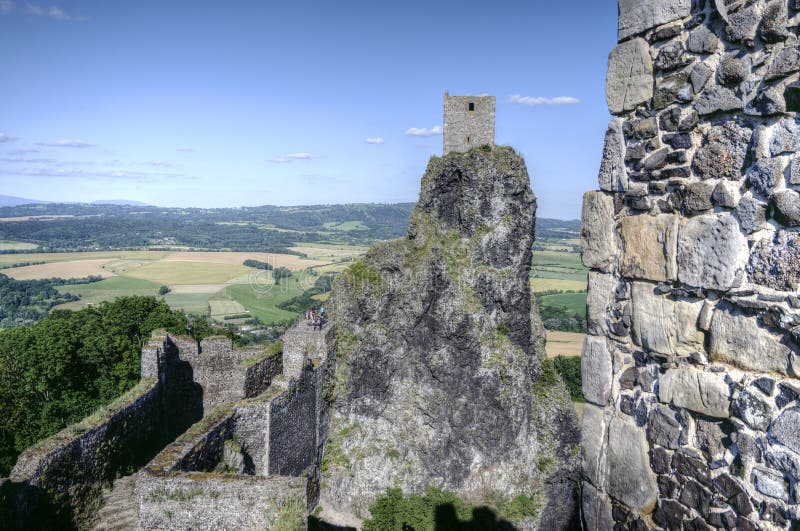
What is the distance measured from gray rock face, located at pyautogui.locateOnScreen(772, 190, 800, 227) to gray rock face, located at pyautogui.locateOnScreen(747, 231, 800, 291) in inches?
2.3

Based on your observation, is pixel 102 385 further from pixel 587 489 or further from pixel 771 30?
pixel 771 30

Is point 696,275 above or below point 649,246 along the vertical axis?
below

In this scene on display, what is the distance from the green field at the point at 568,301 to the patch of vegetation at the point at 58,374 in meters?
61.4

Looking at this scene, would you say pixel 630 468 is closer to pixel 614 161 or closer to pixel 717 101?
pixel 614 161

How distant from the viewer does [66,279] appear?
89312 mm

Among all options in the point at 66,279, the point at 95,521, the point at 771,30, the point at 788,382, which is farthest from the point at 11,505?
the point at 66,279

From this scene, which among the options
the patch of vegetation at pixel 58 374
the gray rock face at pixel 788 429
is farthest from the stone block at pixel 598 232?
the patch of vegetation at pixel 58 374

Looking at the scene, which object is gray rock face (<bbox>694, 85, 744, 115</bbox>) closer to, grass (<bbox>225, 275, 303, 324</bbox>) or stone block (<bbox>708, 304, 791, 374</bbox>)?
stone block (<bbox>708, 304, 791, 374</bbox>)

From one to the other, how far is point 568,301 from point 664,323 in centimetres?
7975

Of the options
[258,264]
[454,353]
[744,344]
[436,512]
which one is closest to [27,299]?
[258,264]

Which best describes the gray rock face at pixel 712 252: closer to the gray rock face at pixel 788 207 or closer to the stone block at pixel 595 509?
the gray rock face at pixel 788 207

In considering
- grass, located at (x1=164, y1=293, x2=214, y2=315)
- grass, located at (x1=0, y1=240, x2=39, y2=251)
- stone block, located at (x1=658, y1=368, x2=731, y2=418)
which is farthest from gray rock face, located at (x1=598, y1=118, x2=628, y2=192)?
grass, located at (x1=0, y1=240, x2=39, y2=251)

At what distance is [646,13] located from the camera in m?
3.09

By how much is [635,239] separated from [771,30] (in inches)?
49.9
